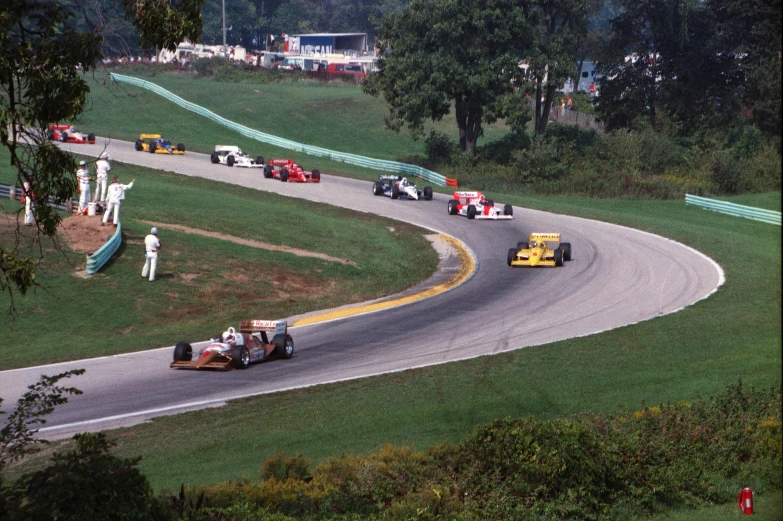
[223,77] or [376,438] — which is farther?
[223,77]

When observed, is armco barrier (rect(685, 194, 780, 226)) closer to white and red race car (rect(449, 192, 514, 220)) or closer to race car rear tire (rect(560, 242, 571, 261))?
white and red race car (rect(449, 192, 514, 220))

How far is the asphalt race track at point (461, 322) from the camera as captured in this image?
2119 cm

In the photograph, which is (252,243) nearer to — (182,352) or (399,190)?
(182,352)

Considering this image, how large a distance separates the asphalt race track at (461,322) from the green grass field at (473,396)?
4.20ft

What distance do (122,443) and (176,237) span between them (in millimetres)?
19745

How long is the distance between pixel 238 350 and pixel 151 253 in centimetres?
861

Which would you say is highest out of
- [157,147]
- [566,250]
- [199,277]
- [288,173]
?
[157,147]

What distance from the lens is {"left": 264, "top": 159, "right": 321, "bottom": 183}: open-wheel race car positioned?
56.9 metres

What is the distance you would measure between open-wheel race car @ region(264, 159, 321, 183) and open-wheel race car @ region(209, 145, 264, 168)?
3.23 m

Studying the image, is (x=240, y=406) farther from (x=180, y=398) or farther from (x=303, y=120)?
(x=303, y=120)

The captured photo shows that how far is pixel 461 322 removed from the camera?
93.5 ft

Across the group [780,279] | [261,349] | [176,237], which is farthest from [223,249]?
[780,279]

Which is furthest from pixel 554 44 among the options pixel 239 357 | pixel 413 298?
pixel 239 357

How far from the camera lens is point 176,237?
36250mm
